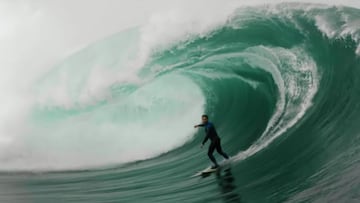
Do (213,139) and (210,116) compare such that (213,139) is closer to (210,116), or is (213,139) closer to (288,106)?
(288,106)

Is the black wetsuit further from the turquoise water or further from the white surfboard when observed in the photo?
the turquoise water

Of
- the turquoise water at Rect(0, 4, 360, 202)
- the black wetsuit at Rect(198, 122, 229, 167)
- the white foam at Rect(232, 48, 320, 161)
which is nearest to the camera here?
the turquoise water at Rect(0, 4, 360, 202)

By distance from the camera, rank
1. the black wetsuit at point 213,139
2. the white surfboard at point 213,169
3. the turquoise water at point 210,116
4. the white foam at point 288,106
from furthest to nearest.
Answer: the white foam at point 288,106
the black wetsuit at point 213,139
the white surfboard at point 213,169
the turquoise water at point 210,116

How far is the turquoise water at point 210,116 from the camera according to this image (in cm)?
868

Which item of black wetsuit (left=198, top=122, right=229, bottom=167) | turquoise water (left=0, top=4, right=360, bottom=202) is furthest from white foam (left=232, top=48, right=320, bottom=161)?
black wetsuit (left=198, top=122, right=229, bottom=167)

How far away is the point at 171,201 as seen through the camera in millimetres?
8297

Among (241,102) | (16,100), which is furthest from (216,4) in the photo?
(16,100)

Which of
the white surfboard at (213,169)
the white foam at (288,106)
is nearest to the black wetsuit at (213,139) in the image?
the white surfboard at (213,169)

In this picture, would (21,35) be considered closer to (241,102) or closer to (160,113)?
(160,113)

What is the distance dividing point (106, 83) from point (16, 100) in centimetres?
394

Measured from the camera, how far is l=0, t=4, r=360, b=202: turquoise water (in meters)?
8.68

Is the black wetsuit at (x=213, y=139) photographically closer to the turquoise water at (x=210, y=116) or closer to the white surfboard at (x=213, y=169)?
the white surfboard at (x=213, y=169)

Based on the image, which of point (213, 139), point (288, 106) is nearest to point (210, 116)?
point (288, 106)

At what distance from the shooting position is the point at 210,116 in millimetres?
17875
